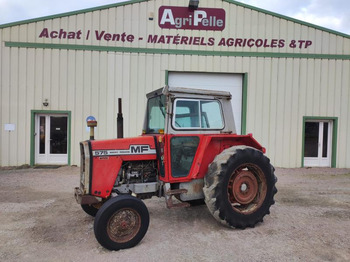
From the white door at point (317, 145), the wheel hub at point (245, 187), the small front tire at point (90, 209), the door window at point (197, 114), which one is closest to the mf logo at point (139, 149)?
the door window at point (197, 114)

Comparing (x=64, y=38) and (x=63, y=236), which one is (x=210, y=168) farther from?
(x=64, y=38)

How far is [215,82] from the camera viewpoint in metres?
11.1

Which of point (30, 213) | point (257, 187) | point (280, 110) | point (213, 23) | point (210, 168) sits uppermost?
point (213, 23)

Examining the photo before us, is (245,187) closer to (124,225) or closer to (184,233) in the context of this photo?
(184,233)

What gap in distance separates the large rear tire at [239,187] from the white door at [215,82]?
21.9 feet

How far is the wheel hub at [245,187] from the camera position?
14.4ft

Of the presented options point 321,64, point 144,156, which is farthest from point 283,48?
point 144,156

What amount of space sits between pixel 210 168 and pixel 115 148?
145 centimetres

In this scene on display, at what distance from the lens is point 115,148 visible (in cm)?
397

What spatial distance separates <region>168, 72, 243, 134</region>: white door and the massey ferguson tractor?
646cm

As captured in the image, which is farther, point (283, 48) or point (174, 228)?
point (283, 48)

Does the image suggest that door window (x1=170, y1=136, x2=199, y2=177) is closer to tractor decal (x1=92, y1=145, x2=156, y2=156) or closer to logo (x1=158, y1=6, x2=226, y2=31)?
tractor decal (x1=92, y1=145, x2=156, y2=156)

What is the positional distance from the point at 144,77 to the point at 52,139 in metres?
4.33

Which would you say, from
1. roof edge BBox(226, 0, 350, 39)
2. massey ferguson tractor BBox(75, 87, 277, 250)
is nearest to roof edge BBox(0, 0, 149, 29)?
roof edge BBox(226, 0, 350, 39)
